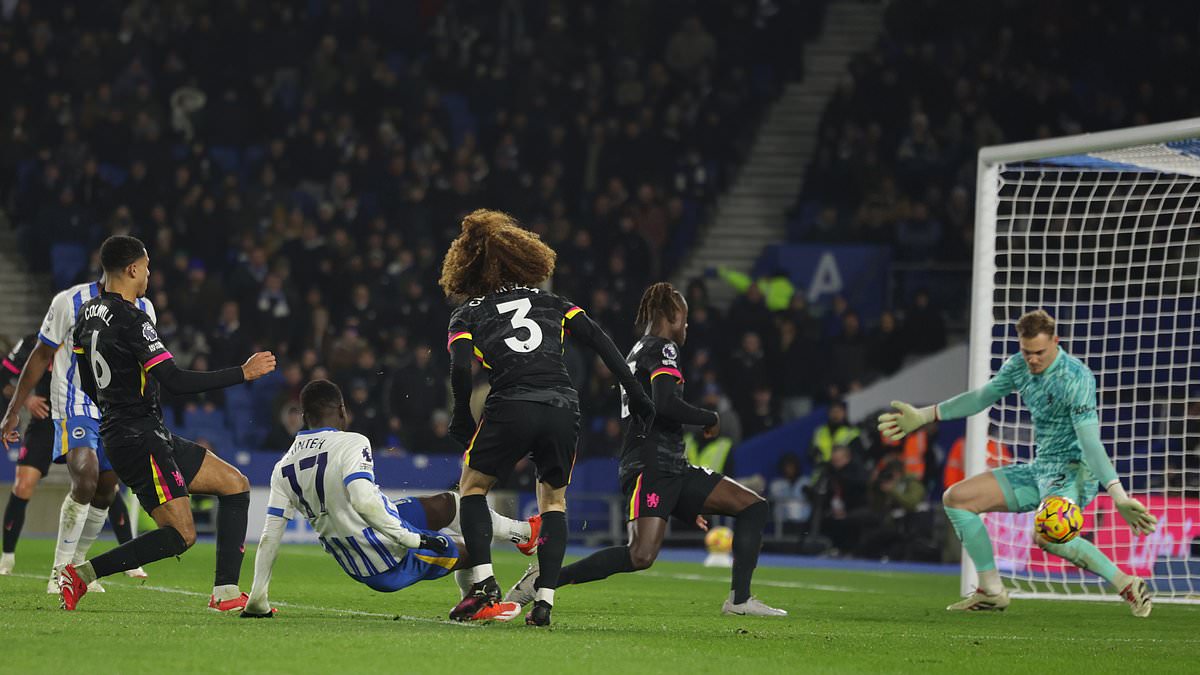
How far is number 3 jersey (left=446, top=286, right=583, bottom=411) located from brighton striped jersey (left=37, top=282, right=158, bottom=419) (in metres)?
3.11

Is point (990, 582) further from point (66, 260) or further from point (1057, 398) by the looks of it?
point (66, 260)

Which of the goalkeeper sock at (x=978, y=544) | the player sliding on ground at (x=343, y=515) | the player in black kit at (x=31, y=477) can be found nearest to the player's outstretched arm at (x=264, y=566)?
the player sliding on ground at (x=343, y=515)

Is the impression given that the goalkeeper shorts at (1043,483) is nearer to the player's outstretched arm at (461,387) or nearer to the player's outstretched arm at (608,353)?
the player's outstretched arm at (608,353)

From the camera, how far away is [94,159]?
22672 mm

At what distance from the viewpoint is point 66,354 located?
32.6 ft

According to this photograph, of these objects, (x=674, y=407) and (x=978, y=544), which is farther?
(x=978, y=544)

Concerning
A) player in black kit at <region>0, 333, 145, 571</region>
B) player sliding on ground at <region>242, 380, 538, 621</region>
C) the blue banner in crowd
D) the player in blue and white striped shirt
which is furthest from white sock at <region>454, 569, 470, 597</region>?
the blue banner in crowd

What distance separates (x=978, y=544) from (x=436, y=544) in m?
3.90

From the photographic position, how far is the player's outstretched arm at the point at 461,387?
7.16 meters

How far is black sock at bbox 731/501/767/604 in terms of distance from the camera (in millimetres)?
9031

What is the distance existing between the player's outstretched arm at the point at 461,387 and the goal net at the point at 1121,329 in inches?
197

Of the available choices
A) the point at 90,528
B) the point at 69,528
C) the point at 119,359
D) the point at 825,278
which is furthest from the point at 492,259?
the point at 825,278

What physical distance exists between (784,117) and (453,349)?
65.0 feet

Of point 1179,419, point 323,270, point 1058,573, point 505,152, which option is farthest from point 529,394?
point 505,152
